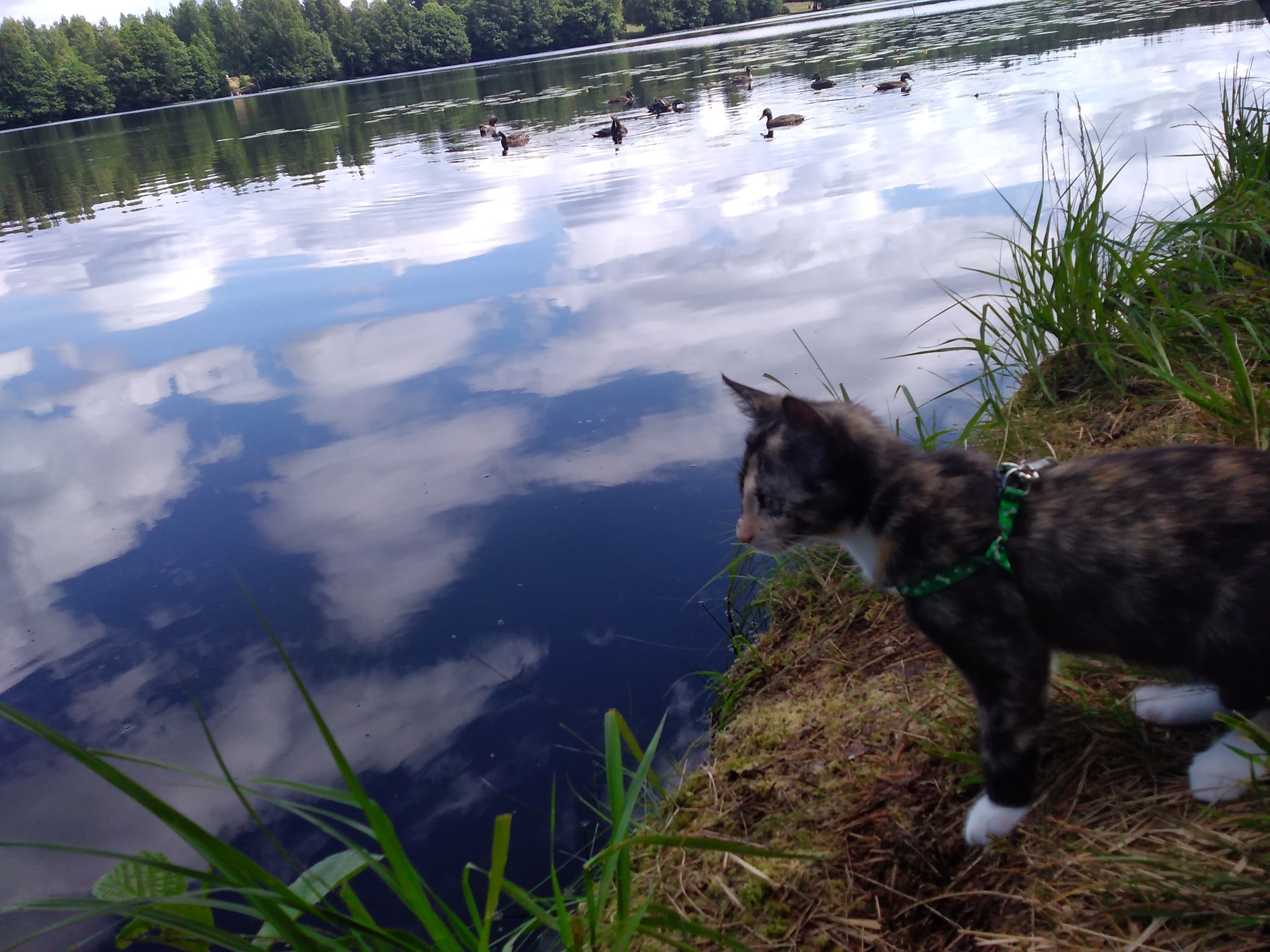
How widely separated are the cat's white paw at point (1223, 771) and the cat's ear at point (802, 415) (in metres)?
1.18

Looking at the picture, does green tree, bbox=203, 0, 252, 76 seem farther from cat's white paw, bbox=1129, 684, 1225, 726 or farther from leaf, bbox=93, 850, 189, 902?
cat's white paw, bbox=1129, 684, 1225, 726

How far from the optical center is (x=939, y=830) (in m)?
2.12

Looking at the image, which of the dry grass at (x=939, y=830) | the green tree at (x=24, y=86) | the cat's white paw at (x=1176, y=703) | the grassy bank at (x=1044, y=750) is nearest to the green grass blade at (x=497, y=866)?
the grassy bank at (x=1044, y=750)

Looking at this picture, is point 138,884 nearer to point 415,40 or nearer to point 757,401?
point 757,401

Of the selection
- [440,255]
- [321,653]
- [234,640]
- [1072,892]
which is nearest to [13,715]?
[1072,892]

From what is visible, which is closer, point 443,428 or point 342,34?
point 443,428

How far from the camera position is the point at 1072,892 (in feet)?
5.68

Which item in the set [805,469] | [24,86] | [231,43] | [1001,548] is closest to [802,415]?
[805,469]

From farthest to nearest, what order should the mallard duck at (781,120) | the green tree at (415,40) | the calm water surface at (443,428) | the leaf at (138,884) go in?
the green tree at (415,40), the mallard duck at (781,120), the calm water surface at (443,428), the leaf at (138,884)

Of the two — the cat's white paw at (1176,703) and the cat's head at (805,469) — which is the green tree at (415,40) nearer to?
the cat's head at (805,469)

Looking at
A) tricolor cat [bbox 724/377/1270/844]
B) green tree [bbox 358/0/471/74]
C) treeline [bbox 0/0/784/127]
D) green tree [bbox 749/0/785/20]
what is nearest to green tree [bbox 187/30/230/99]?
treeline [bbox 0/0/784/127]

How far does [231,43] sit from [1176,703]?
91.4 meters

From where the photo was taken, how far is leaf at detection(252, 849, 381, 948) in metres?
1.62

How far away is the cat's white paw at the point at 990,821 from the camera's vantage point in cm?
199
